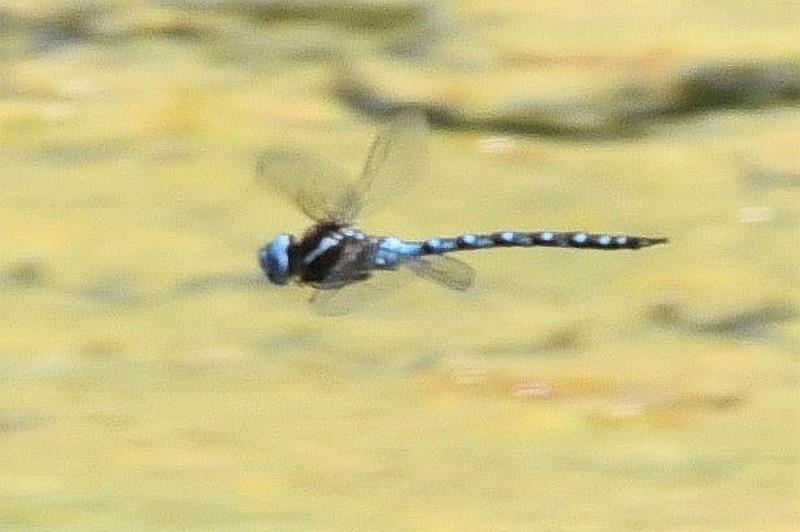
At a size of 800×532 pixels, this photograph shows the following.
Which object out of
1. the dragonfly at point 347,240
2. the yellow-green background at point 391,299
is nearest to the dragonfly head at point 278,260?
the dragonfly at point 347,240

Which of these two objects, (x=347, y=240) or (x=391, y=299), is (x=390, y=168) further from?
(x=391, y=299)

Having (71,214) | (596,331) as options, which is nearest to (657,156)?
(596,331)

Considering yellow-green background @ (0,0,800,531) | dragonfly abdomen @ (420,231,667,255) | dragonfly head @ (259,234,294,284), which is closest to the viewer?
yellow-green background @ (0,0,800,531)

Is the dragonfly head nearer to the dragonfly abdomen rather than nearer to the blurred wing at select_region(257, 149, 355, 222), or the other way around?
the blurred wing at select_region(257, 149, 355, 222)

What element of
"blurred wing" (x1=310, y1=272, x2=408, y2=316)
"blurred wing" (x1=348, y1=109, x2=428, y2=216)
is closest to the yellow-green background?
"blurred wing" (x1=310, y1=272, x2=408, y2=316)

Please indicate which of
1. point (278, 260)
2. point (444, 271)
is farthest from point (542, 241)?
point (278, 260)
